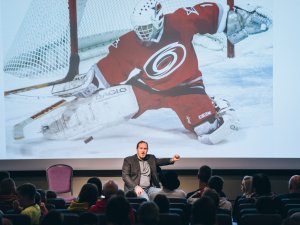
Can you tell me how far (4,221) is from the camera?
17.4 ft

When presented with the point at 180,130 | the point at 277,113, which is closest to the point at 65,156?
the point at 180,130

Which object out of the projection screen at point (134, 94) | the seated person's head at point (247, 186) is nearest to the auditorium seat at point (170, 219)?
the seated person's head at point (247, 186)

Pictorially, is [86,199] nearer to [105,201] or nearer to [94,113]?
[105,201]

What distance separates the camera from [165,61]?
9.82 meters

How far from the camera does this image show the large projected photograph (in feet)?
31.6

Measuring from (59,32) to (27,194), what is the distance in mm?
4265

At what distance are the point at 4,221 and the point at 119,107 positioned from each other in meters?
4.73

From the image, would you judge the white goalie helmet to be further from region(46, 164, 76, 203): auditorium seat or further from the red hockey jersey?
region(46, 164, 76, 203): auditorium seat

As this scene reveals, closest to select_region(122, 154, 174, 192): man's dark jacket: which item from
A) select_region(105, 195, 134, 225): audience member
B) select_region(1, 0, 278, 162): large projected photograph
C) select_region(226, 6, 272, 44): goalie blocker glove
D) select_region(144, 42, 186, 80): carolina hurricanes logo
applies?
select_region(1, 0, 278, 162): large projected photograph

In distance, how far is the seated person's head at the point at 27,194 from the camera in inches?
241

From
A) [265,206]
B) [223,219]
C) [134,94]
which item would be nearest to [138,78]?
[134,94]

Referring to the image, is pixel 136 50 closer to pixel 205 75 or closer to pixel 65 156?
pixel 205 75

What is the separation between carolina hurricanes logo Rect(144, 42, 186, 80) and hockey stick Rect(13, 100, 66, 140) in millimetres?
1407

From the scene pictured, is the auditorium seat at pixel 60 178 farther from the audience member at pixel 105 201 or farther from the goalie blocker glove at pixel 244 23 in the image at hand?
the audience member at pixel 105 201
